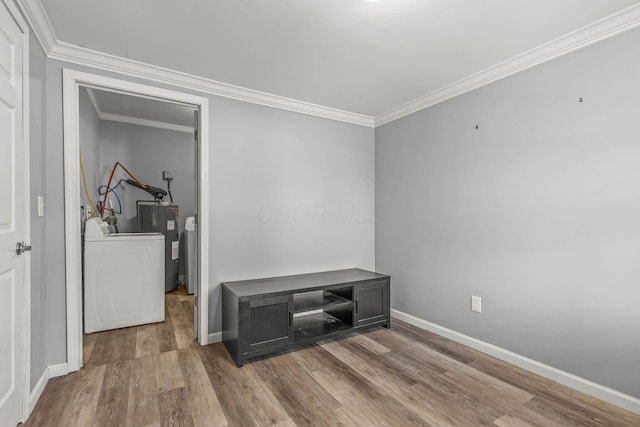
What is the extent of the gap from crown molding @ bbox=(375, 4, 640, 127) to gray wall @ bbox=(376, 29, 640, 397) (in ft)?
0.17

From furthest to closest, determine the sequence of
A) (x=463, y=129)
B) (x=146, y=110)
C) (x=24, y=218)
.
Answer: (x=146, y=110) → (x=463, y=129) → (x=24, y=218)

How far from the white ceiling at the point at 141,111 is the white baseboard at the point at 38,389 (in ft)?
8.48

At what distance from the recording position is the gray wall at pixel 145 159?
167 inches

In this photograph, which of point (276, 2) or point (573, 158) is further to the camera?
point (573, 158)

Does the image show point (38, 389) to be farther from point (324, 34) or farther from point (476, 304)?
point (476, 304)

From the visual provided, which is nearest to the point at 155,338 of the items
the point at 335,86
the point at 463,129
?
the point at 335,86

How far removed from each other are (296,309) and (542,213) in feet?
6.62

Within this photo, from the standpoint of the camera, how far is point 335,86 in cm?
277

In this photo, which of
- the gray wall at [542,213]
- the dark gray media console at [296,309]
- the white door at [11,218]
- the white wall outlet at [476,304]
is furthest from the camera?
the white wall outlet at [476,304]

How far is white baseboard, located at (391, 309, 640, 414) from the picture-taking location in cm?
180

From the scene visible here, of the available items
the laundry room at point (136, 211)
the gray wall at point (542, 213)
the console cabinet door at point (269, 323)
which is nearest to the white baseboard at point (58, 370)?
the laundry room at point (136, 211)

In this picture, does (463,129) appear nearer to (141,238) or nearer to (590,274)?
(590,274)

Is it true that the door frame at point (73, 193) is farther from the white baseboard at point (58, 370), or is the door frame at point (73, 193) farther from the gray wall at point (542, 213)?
the gray wall at point (542, 213)

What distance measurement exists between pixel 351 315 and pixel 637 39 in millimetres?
2671
